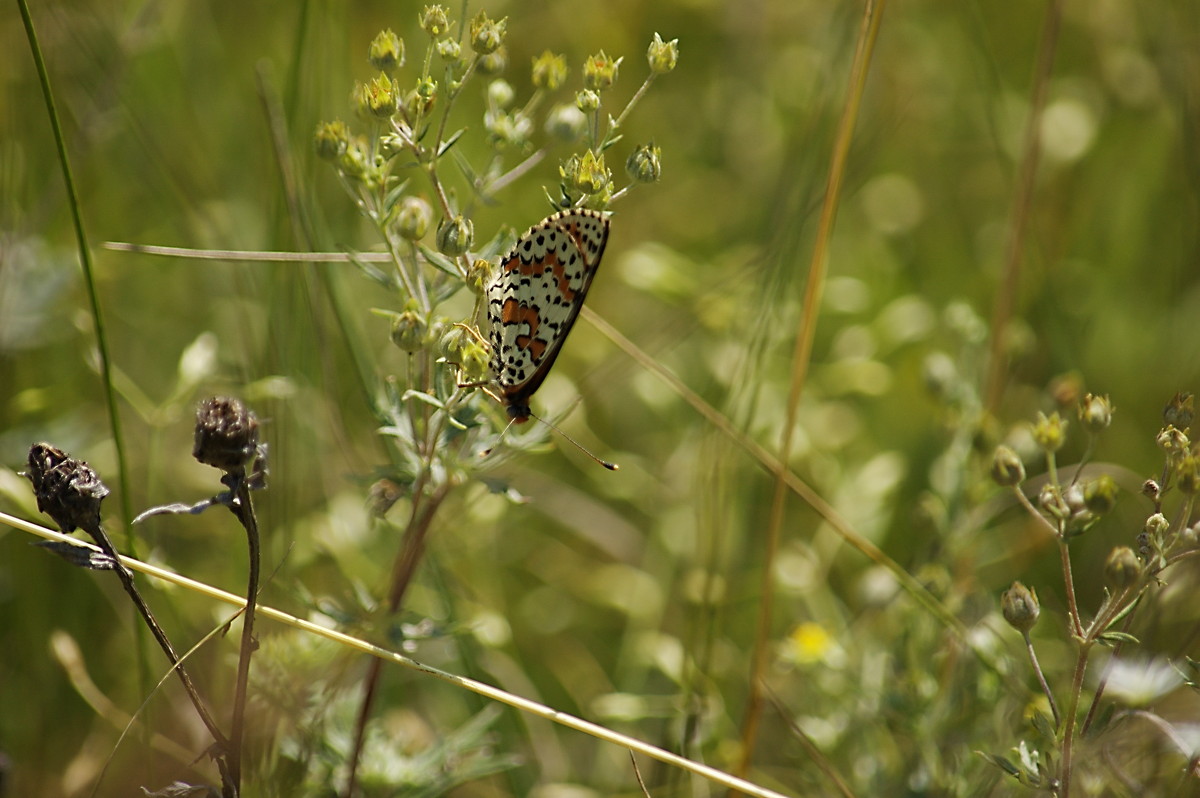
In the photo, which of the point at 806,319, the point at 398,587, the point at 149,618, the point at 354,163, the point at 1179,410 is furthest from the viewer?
the point at 806,319

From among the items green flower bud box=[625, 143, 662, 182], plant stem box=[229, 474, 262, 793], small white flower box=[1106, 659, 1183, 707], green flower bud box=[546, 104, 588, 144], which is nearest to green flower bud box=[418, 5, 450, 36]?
green flower bud box=[546, 104, 588, 144]

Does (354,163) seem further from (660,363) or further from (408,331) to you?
(660,363)

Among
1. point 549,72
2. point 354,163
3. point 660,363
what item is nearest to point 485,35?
point 549,72

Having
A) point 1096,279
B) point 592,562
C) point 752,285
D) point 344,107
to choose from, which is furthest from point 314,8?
point 1096,279

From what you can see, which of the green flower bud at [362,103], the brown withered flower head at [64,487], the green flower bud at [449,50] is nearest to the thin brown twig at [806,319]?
the green flower bud at [449,50]

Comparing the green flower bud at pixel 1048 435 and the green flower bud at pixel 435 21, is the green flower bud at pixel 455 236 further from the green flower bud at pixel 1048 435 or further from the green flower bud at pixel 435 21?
the green flower bud at pixel 1048 435

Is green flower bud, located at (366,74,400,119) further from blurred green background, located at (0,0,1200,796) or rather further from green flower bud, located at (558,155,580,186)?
blurred green background, located at (0,0,1200,796)
